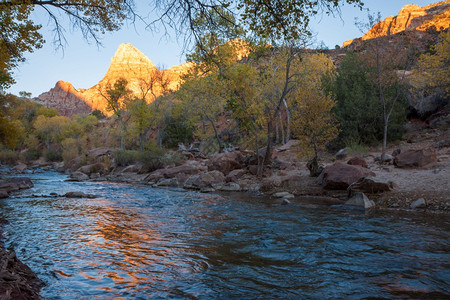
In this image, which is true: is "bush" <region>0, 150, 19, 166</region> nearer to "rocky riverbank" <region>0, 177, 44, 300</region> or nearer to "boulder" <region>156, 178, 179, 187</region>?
"boulder" <region>156, 178, 179, 187</region>

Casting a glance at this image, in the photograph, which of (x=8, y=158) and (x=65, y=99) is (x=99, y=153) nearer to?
(x=8, y=158)

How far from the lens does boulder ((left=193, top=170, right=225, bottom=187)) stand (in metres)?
18.0

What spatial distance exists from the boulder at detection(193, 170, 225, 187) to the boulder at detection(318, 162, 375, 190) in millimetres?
6602

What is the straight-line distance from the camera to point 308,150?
15.4 meters

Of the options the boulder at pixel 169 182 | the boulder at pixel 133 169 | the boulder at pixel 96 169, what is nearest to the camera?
the boulder at pixel 169 182

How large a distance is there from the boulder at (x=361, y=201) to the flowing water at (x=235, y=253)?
3.08ft

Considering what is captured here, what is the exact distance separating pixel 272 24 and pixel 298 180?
11227mm

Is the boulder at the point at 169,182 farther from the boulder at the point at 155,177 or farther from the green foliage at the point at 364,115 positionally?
the green foliage at the point at 364,115

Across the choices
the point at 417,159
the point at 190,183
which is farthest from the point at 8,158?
the point at 417,159

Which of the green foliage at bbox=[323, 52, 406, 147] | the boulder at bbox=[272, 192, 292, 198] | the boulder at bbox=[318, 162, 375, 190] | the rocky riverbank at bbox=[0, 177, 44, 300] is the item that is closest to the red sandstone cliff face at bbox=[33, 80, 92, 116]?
the green foliage at bbox=[323, 52, 406, 147]

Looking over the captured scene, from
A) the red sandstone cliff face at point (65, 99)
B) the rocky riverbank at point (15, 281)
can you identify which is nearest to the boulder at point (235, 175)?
the rocky riverbank at point (15, 281)

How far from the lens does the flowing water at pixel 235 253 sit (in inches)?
172

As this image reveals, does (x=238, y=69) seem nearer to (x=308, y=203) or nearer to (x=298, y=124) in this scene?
(x=298, y=124)

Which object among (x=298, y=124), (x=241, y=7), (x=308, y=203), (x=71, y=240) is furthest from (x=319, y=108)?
(x=71, y=240)
